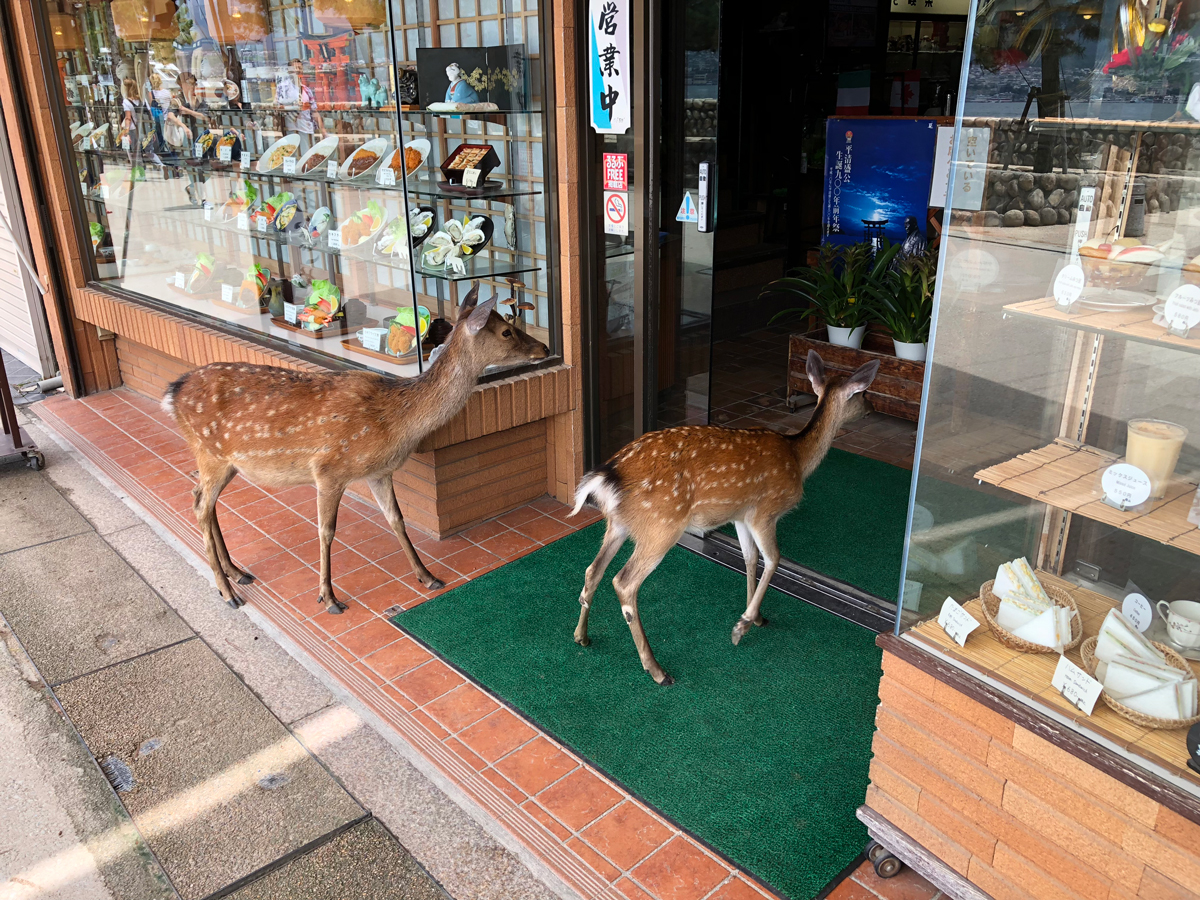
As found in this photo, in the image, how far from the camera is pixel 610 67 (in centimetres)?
414

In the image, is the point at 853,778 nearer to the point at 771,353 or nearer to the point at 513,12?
the point at 513,12

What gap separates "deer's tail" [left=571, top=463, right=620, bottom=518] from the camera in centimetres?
337

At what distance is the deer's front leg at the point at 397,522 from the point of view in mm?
4156

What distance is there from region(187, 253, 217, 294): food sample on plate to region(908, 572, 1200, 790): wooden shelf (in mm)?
→ 5439

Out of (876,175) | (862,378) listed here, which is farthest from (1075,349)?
(876,175)

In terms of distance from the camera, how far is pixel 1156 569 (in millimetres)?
2193

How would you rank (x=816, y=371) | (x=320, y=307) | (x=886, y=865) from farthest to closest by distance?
(x=320, y=307), (x=816, y=371), (x=886, y=865)

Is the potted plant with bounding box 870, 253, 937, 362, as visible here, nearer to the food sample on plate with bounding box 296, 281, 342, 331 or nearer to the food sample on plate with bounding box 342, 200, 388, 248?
the food sample on plate with bounding box 342, 200, 388, 248

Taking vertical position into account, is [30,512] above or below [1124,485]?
below

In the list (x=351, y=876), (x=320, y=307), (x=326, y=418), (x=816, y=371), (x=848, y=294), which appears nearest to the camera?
(x=351, y=876)

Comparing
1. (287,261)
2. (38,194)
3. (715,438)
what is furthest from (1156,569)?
(38,194)

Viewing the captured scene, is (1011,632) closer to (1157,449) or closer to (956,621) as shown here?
(956,621)

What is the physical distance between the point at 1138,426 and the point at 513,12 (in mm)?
3461

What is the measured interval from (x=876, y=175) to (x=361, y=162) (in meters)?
4.47
